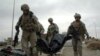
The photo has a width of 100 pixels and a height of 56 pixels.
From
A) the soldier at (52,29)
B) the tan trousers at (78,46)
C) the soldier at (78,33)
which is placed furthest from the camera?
the soldier at (52,29)

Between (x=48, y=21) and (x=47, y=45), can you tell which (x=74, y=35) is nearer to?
(x=47, y=45)

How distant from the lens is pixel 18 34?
1427 cm

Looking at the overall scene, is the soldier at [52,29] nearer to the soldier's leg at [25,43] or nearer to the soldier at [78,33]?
the soldier at [78,33]

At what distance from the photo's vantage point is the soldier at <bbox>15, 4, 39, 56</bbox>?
13.8 meters

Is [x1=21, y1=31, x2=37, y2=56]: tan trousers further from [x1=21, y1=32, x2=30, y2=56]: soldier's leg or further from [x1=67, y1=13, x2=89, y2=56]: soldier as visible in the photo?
[x1=67, y1=13, x2=89, y2=56]: soldier

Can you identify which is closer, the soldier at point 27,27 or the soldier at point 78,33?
the soldier at point 27,27

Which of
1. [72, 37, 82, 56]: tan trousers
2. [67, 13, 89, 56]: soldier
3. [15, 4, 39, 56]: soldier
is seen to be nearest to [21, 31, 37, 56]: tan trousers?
[15, 4, 39, 56]: soldier

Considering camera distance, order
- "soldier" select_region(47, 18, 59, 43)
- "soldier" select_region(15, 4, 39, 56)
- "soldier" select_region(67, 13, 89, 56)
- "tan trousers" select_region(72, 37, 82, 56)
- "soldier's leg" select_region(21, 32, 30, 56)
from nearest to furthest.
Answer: "soldier" select_region(15, 4, 39, 56) → "soldier's leg" select_region(21, 32, 30, 56) → "soldier" select_region(67, 13, 89, 56) → "tan trousers" select_region(72, 37, 82, 56) → "soldier" select_region(47, 18, 59, 43)

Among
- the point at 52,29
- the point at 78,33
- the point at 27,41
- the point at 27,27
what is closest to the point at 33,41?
the point at 27,41

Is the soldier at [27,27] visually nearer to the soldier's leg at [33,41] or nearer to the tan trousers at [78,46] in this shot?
the soldier's leg at [33,41]

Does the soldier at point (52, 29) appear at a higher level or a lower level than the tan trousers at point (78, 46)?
higher

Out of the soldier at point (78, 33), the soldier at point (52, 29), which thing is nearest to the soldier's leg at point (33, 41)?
the soldier at point (78, 33)

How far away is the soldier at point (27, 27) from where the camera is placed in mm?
13789

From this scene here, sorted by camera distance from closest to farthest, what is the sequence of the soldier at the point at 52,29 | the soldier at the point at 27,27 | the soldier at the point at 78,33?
the soldier at the point at 27,27 < the soldier at the point at 78,33 < the soldier at the point at 52,29
